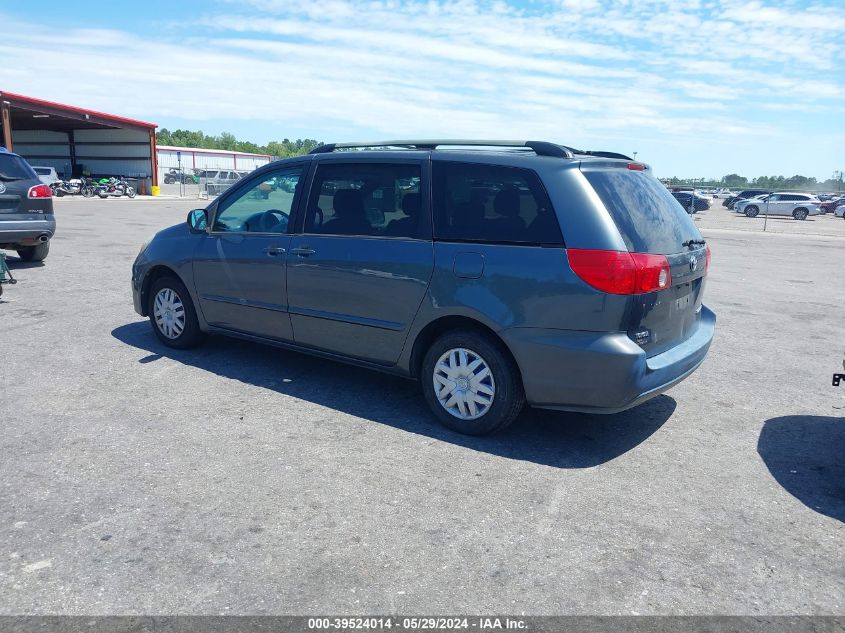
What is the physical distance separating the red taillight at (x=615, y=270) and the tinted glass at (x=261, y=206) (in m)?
2.46

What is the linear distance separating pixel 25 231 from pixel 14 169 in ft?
2.95

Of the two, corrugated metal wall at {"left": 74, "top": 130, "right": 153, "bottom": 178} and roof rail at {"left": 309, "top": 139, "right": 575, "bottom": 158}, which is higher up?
corrugated metal wall at {"left": 74, "top": 130, "right": 153, "bottom": 178}

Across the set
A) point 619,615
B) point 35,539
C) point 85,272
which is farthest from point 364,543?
point 85,272

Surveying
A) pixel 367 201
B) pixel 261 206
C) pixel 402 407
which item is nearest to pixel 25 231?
pixel 261 206

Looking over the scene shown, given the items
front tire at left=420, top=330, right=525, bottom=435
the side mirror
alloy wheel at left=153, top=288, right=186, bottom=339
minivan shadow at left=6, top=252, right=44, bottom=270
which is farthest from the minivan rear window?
minivan shadow at left=6, top=252, right=44, bottom=270

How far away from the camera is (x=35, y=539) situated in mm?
3189

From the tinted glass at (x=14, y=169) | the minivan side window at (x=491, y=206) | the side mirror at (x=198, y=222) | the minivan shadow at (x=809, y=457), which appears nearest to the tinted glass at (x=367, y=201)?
the minivan side window at (x=491, y=206)

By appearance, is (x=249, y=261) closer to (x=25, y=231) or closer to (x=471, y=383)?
(x=471, y=383)

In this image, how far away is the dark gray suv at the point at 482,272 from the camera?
13.3 feet

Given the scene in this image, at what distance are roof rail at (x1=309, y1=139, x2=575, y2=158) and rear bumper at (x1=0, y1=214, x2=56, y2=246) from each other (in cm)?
659

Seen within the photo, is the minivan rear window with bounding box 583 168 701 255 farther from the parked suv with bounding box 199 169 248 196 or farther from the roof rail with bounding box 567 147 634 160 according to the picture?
the parked suv with bounding box 199 169 248 196

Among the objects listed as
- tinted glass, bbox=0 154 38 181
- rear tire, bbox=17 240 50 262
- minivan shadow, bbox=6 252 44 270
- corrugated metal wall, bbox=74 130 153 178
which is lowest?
minivan shadow, bbox=6 252 44 270

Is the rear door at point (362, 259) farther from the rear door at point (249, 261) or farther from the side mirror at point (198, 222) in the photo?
the side mirror at point (198, 222)

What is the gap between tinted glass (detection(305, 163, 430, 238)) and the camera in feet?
15.6
